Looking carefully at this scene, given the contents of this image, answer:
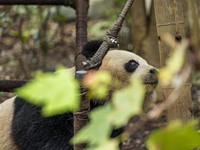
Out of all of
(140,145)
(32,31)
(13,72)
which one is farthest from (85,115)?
(32,31)

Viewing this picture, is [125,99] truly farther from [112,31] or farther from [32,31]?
[32,31]

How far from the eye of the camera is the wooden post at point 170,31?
2.25 m

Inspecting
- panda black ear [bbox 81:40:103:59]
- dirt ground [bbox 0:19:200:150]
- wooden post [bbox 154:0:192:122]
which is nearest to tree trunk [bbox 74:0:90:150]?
panda black ear [bbox 81:40:103:59]

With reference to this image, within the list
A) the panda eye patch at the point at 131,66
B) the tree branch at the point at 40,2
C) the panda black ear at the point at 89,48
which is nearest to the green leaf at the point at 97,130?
the panda black ear at the point at 89,48

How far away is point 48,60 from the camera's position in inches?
292

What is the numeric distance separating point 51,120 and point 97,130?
1921 mm

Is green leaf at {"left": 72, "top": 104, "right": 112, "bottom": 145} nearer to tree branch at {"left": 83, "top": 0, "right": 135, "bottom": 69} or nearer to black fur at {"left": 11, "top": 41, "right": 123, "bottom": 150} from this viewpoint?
tree branch at {"left": 83, "top": 0, "right": 135, "bottom": 69}

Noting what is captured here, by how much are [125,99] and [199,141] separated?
0.26 meters

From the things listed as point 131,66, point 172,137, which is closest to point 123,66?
point 131,66

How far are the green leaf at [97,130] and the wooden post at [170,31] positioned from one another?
164 centimetres

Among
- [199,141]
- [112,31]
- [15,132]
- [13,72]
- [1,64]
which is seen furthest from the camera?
[1,64]

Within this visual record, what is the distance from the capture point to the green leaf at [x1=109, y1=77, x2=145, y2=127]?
624 millimetres

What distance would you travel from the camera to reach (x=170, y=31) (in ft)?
7.47

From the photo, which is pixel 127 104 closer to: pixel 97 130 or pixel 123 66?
pixel 97 130
